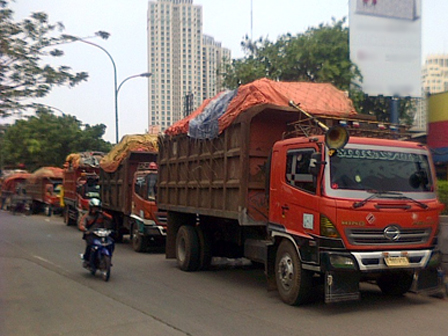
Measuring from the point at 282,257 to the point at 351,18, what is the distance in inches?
237

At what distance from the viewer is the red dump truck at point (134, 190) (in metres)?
13.8

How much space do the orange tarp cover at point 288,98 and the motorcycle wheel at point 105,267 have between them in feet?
10.6

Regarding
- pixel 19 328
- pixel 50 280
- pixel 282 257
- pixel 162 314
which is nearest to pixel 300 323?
pixel 282 257

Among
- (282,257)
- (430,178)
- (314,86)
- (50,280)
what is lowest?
(50,280)

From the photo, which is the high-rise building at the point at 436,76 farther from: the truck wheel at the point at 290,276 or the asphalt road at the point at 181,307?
the truck wheel at the point at 290,276

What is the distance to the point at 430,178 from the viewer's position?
24.3 ft

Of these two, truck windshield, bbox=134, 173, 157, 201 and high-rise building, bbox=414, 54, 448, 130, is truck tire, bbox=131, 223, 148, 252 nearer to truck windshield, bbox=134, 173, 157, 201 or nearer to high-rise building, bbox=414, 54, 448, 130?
truck windshield, bbox=134, 173, 157, 201

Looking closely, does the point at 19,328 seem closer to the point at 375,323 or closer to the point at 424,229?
the point at 375,323


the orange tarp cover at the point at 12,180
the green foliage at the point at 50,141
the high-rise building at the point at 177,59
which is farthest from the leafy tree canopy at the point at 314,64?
the green foliage at the point at 50,141

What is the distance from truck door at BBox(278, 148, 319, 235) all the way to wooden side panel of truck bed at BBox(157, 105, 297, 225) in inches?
28.7

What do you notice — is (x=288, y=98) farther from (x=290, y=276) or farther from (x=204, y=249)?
(x=204, y=249)

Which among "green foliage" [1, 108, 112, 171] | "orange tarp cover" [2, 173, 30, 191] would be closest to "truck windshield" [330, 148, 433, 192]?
"orange tarp cover" [2, 173, 30, 191]

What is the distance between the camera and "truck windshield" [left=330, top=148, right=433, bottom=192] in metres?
6.89

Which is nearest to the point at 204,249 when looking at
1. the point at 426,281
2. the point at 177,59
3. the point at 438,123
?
the point at 426,281
